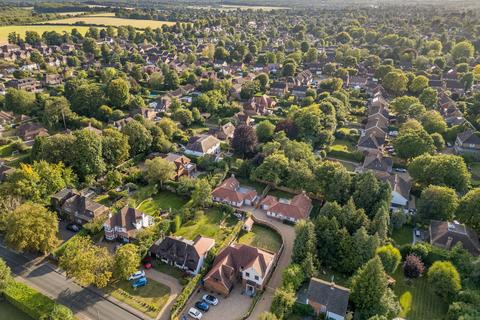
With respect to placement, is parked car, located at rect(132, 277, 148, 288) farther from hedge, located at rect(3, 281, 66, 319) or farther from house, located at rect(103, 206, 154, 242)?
hedge, located at rect(3, 281, 66, 319)

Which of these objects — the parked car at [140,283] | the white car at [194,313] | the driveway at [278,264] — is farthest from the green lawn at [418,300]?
the parked car at [140,283]

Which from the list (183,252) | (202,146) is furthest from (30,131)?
(183,252)

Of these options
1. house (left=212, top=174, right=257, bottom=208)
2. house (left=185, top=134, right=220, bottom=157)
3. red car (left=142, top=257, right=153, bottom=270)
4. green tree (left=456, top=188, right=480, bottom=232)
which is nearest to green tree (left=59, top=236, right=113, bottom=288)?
red car (left=142, top=257, right=153, bottom=270)

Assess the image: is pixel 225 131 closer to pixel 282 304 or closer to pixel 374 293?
pixel 282 304

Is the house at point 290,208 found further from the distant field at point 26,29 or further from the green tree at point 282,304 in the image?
the distant field at point 26,29

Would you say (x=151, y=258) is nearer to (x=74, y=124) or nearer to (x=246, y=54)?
(x=74, y=124)

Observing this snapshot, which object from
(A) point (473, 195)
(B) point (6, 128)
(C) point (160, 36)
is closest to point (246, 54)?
(C) point (160, 36)
